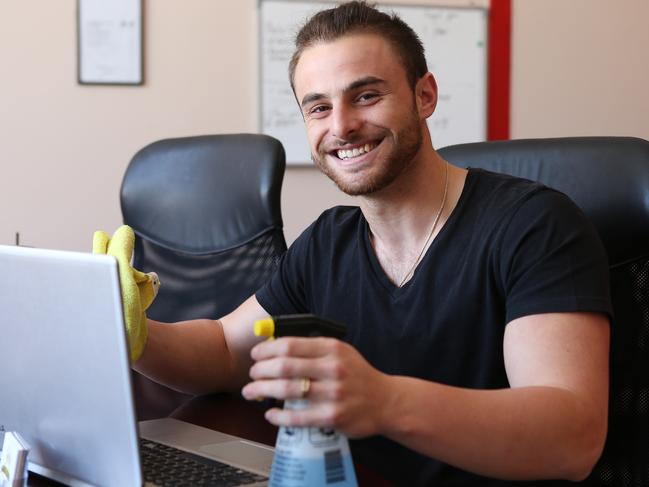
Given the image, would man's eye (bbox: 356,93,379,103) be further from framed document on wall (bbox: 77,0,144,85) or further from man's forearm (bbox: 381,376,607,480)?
framed document on wall (bbox: 77,0,144,85)

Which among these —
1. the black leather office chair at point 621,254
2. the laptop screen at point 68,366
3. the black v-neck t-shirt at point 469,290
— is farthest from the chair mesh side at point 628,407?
the laptop screen at point 68,366

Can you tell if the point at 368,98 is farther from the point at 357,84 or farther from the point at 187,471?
the point at 187,471

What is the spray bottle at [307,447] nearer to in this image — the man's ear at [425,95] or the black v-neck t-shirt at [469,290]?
the black v-neck t-shirt at [469,290]

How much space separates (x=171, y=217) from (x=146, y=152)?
0.22 m

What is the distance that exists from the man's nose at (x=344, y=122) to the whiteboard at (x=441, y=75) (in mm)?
2008

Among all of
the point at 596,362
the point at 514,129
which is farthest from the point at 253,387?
the point at 514,129

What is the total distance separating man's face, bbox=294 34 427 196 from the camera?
1.40 meters

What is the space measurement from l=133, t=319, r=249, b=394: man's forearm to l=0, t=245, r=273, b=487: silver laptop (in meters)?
0.42

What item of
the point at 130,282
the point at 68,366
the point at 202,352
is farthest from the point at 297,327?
the point at 202,352

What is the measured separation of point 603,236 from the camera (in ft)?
4.74

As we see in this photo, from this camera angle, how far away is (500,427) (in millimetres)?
949

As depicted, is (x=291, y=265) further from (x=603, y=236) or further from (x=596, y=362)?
(x=596, y=362)

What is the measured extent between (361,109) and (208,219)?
870 millimetres

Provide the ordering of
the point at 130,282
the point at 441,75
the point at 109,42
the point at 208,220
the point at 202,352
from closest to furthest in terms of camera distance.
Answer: the point at 130,282 < the point at 202,352 < the point at 208,220 < the point at 109,42 < the point at 441,75
